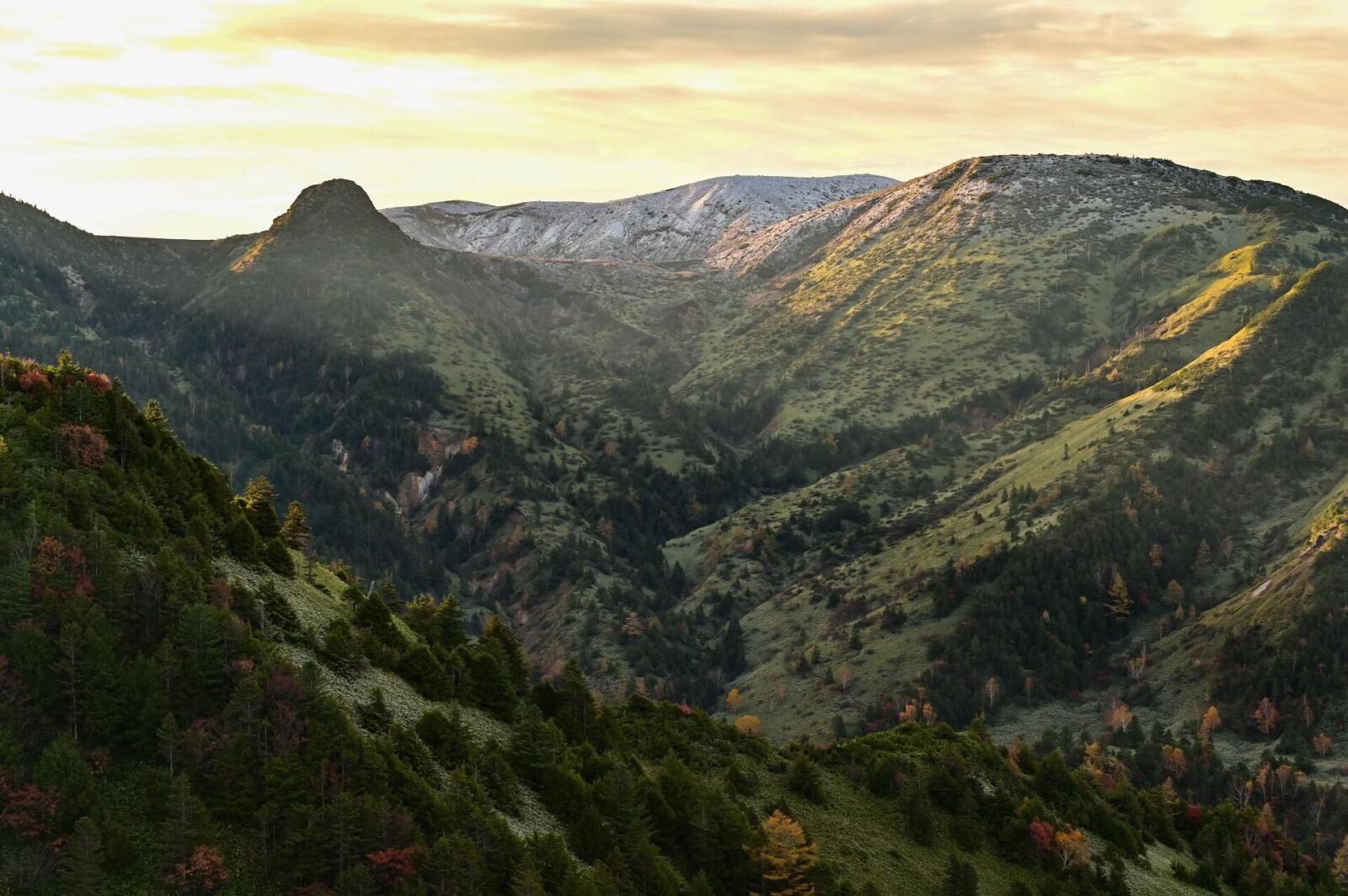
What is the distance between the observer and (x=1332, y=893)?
616 ft

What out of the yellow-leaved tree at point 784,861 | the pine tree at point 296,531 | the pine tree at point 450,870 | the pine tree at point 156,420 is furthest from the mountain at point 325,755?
the pine tree at point 156,420

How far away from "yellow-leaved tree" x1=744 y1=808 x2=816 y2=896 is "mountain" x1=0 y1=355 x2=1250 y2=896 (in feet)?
0.98

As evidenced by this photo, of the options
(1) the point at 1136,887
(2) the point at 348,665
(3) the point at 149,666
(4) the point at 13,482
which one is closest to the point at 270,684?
(3) the point at 149,666

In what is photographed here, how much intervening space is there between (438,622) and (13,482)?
49.2 meters

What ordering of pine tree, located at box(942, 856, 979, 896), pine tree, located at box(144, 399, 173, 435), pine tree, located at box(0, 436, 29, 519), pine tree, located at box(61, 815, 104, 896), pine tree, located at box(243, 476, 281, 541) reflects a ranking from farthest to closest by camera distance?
pine tree, located at box(243, 476, 281, 541) → pine tree, located at box(942, 856, 979, 896) → pine tree, located at box(144, 399, 173, 435) → pine tree, located at box(0, 436, 29, 519) → pine tree, located at box(61, 815, 104, 896)

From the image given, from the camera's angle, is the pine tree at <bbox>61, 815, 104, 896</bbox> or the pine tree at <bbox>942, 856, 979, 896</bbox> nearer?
the pine tree at <bbox>61, 815, 104, 896</bbox>

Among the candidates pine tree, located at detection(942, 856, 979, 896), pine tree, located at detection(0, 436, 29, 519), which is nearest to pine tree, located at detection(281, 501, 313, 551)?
pine tree, located at detection(0, 436, 29, 519)

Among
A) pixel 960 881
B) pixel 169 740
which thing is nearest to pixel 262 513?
pixel 169 740

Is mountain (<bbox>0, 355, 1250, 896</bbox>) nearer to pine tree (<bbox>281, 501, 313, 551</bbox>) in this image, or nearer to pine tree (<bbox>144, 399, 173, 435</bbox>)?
pine tree (<bbox>281, 501, 313, 551</bbox>)

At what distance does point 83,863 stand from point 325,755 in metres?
20.3

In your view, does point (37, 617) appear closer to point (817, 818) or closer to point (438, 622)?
point (438, 622)

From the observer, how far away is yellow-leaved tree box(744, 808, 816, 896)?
114m

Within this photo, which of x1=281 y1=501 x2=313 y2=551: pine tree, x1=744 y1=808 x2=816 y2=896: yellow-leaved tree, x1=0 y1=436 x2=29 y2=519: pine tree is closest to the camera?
x1=0 y1=436 x2=29 y2=519: pine tree

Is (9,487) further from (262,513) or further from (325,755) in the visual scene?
(262,513)
